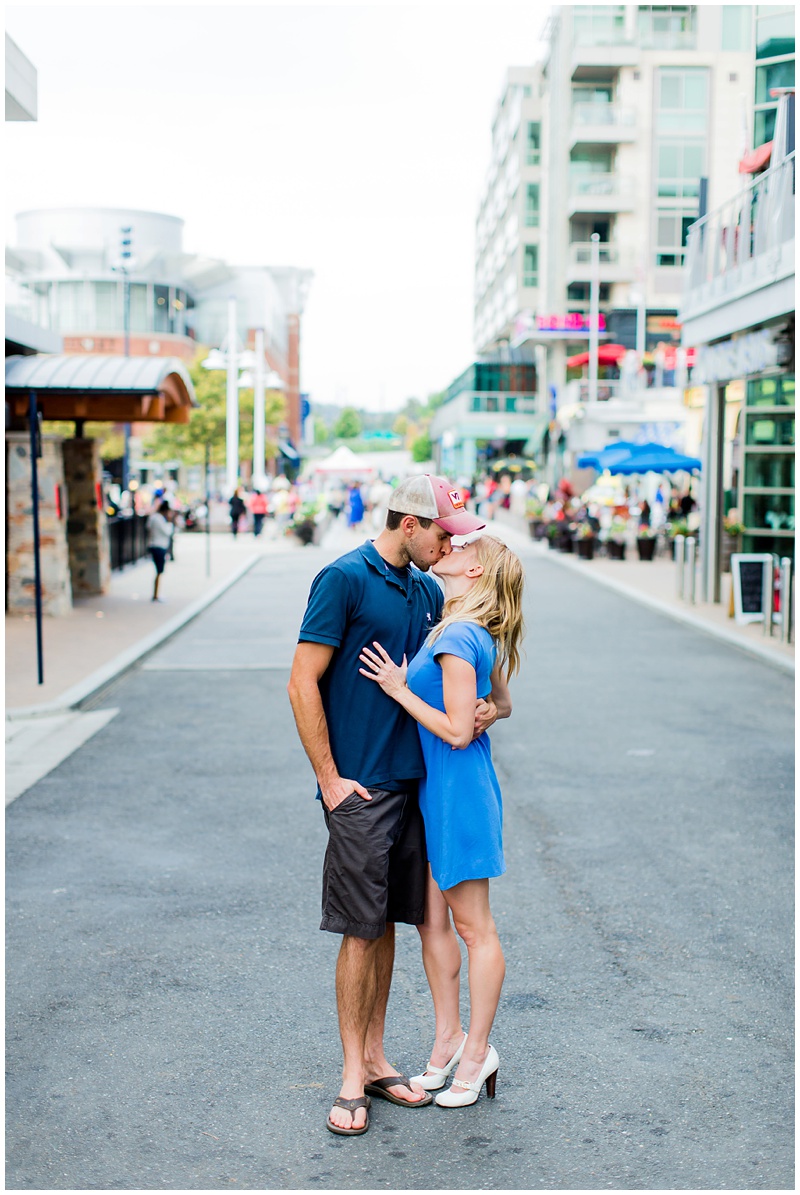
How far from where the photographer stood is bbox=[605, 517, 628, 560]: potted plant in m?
32.0

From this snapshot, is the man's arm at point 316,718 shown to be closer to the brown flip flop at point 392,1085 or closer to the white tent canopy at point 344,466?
the brown flip flop at point 392,1085

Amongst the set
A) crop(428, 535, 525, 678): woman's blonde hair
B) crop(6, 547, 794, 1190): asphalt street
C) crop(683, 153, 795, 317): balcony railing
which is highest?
crop(683, 153, 795, 317): balcony railing

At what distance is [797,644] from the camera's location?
46.2ft

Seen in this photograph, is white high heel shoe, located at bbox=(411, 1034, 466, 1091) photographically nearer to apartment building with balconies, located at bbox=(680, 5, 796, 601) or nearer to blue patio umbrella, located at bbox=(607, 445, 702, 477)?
apartment building with balconies, located at bbox=(680, 5, 796, 601)

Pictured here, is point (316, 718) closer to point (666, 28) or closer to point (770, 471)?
point (770, 471)

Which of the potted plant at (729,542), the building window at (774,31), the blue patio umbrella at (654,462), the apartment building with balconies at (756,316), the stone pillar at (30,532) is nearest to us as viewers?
the apartment building with balconies at (756,316)

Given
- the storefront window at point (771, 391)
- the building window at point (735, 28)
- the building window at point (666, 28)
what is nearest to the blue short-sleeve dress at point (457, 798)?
the storefront window at point (771, 391)

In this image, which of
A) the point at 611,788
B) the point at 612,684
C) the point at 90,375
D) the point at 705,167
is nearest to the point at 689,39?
the point at 705,167

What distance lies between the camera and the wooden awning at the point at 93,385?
1741 cm

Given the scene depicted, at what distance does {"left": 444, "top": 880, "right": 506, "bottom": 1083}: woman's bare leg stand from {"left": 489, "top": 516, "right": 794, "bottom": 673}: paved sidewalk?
10.3m

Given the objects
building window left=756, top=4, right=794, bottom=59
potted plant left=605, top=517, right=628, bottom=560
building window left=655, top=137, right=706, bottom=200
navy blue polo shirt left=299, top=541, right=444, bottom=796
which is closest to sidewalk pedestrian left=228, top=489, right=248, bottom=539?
potted plant left=605, top=517, right=628, bottom=560

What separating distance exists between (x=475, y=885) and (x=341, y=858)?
0.43 m

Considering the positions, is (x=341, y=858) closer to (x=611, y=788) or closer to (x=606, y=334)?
(x=611, y=788)

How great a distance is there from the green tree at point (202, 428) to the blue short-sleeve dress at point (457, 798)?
57.7m
